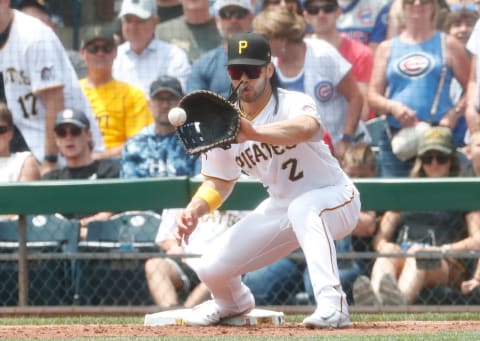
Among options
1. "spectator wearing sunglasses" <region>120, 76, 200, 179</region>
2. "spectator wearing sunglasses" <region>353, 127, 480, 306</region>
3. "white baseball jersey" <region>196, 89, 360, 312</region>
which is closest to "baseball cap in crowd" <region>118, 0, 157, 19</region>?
"spectator wearing sunglasses" <region>120, 76, 200, 179</region>

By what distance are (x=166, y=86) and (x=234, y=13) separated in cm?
84

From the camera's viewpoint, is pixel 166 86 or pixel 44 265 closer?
pixel 44 265

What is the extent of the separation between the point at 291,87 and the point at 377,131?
749mm

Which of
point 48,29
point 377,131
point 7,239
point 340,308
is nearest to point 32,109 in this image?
point 48,29

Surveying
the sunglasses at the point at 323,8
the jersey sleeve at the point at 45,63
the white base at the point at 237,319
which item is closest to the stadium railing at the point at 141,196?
the jersey sleeve at the point at 45,63

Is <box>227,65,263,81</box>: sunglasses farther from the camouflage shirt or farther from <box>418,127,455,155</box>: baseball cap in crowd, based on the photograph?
the camouflage shirt

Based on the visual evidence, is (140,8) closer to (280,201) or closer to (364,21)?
(364,21)

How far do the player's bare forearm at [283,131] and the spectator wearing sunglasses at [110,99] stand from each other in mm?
3340

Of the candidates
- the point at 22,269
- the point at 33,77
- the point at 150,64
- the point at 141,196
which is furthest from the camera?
the point at 150,64

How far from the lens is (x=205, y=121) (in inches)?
199

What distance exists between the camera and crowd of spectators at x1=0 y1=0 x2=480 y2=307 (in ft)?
24.8

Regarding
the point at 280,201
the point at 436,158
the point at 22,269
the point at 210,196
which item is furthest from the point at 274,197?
the point at 22,269

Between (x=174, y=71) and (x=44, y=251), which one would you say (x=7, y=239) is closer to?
(x=44, y=251)

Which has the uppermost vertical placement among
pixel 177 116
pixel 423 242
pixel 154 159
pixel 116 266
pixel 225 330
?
pixel 177 116
